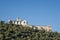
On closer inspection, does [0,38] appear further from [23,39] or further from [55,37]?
[55,37]

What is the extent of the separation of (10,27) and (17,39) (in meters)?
1.08

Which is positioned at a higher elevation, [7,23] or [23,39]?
[7,23]

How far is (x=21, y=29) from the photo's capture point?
1388 cm

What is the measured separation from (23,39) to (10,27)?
1042 mm

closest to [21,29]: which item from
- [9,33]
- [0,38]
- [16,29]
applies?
[16,29]

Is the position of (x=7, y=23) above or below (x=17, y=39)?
above

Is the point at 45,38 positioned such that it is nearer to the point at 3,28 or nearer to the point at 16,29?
the point at 16,29

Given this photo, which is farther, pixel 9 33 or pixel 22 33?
pixel 22 33

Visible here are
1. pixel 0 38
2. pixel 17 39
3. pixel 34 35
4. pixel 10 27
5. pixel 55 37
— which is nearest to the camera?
pixel 0 38

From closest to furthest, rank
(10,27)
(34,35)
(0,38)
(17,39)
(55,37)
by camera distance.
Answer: (0,38), (17,39), (10,27), (34,35), (55,37)

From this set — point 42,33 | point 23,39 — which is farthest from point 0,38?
point 42,33

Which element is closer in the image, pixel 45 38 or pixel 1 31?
pixel 1 31

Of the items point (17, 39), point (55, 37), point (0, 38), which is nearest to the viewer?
point (0, 38)

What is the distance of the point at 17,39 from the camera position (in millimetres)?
12477
